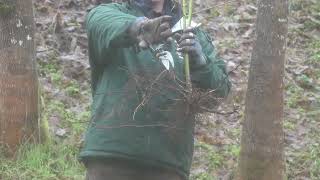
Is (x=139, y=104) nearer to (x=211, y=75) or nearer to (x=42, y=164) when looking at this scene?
(x=211, y=75)

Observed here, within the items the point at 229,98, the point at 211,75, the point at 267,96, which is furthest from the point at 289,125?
the point at 211,75

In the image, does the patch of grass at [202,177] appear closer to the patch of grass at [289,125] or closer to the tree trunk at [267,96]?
the tree trunk at [267,96]

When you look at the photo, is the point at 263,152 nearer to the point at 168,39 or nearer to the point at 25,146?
the point at 25,146

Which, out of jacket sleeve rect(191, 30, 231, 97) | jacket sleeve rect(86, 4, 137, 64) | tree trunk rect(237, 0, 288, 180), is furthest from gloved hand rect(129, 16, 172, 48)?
tree trunk rect(237, 0, 288, 180)

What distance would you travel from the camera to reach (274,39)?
196 inches

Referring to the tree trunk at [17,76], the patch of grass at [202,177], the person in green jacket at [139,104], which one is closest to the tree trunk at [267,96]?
the patch of grass at [202,177]

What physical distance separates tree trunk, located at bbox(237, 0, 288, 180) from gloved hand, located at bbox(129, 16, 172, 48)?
2530mm

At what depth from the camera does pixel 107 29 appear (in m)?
2.69

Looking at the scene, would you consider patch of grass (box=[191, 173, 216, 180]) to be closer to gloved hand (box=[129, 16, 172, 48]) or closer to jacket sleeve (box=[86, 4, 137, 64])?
jacket sleeve (box=[86, 4, 137, 64])

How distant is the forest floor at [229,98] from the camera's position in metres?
5.44

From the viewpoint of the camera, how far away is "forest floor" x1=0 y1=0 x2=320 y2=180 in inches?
214

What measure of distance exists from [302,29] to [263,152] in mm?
4479

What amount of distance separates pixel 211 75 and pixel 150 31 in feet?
1.40

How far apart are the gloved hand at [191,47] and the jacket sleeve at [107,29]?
0.78 ft
